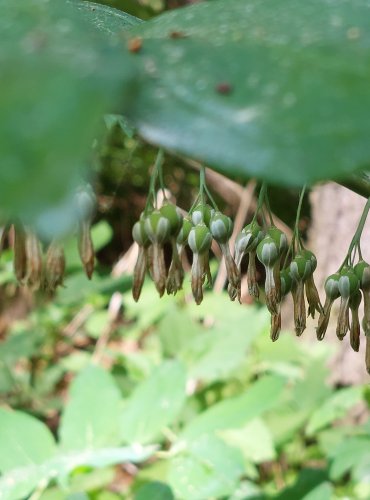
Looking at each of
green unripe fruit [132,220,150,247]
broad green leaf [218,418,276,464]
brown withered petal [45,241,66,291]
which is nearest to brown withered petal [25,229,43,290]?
brown withered petal [45,241,66,291]

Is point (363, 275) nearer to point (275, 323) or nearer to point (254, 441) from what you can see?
point (275, 323)

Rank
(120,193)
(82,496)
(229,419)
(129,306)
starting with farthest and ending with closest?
1. (120,193)
2. (129,306)
3. (229,419)
4. (82,496)

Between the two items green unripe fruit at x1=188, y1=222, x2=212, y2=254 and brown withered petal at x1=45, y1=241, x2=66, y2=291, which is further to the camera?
green unripe fruit at x1=188, y1=222, x2=212, y2=254

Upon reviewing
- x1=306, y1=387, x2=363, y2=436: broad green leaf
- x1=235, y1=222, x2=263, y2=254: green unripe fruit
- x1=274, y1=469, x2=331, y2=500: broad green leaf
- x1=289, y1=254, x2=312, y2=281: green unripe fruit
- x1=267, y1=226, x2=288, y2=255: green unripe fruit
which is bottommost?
x1=306, y1=387, x2=363, y2=436: broad green leaf

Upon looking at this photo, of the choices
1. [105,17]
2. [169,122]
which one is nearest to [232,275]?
[105,17]

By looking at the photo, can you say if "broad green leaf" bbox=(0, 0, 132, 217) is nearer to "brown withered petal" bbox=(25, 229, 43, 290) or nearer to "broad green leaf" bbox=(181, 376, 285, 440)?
"brown withered petal" bbox=(25, 229, 43, 290)

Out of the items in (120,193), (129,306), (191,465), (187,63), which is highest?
(187,63)

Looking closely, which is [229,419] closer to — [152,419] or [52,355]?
[152,419]

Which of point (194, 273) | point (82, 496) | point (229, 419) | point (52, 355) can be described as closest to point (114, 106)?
point (194, 273)
